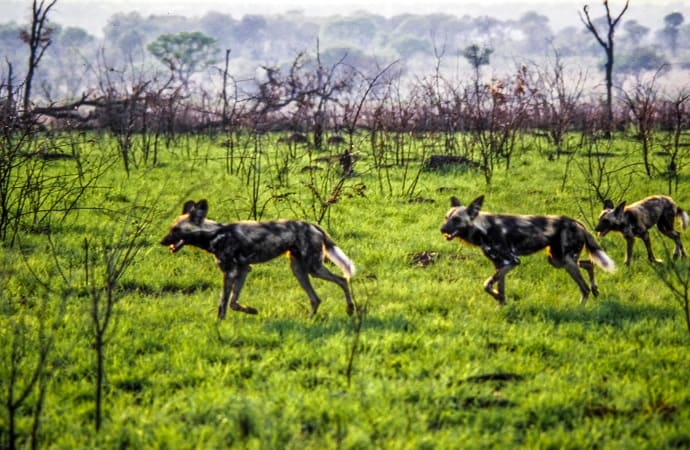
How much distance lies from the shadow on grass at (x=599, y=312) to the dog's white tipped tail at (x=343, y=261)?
1754 mm

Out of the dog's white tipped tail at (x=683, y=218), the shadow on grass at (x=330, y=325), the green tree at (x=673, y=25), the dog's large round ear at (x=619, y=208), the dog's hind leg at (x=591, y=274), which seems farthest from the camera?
the green tree at (x=673, y=25)

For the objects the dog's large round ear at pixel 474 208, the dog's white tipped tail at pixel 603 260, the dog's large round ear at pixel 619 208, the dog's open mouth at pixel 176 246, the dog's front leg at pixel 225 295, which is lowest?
the dog's front leg at pixel 225 295

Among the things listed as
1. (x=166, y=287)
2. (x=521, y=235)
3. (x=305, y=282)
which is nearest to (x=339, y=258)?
(x=305, y=282)

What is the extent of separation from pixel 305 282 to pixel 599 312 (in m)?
3.19

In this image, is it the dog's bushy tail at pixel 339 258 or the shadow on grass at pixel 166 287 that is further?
the shadow on grass at pixel 166 287

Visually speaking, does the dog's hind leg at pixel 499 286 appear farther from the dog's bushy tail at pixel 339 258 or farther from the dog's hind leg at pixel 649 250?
the dog's hind leg at pixel 649 250

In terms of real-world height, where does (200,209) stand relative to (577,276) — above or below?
above

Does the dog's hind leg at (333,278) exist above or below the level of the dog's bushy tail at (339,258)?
below

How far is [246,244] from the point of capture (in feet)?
23.7

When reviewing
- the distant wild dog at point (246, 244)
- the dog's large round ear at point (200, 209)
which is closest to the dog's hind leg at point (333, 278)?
the distant wild dog at point (246, 244)

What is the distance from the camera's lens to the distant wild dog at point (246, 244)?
719cm

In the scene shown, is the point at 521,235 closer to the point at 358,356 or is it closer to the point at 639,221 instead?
the point at 639,221

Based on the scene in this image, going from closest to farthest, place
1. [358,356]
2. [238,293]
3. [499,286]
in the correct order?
[358,356]
[238,293]
[499,286]

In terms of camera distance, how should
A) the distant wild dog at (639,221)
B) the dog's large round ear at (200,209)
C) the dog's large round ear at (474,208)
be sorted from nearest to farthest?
the dog's large round ear at (200,209)
the dog's large round ear at (474,208)
the distant wild dog at (639,221)
